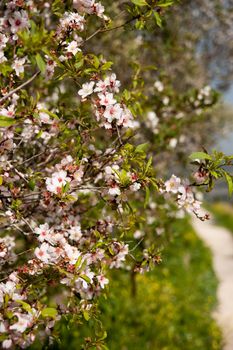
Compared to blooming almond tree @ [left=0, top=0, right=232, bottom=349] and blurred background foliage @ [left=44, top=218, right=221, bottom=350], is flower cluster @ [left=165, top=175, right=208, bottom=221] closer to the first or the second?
blooming almond tree @ [left=0, top=0, right=232, bottom=349]

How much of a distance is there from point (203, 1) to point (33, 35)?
9.81m

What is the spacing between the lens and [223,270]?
1451cm

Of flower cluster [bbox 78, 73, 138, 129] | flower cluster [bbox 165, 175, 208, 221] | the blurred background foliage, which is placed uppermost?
flower cluster [bbox 78, 73, 138, 129]

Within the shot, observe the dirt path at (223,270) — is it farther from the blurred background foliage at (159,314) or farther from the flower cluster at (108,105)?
the flower cluster at (108,105)

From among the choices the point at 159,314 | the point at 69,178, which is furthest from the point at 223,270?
the point at 69,178

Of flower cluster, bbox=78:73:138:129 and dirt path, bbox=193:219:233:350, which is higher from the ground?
flower cluster, bbox=78:73:138:129

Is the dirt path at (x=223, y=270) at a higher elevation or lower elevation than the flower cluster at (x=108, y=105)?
lower

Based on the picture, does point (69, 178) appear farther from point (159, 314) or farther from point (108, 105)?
point (159, 314)

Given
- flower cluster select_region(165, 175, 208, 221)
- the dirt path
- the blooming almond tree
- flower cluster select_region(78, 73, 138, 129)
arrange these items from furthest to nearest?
the dirt path → flower cluster select_region(165, 175, 208, 221) → flower cluster select_region(78, 73, 138, 129) → the blooming almond tree

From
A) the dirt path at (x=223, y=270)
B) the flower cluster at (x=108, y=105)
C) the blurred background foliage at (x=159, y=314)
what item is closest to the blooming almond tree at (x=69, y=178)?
the flower cluster at (x=108, y=105)

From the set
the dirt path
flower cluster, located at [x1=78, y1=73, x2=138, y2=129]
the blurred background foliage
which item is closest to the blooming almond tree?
flower cluster, located at [x1=78, y1=73, x2=138, y2=129]

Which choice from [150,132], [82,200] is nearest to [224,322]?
[150,132]

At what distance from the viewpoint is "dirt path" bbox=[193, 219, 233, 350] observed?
9530mm

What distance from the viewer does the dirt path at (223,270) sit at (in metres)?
9.53
